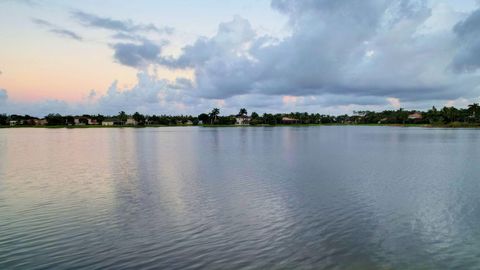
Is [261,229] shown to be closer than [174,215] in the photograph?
Yes

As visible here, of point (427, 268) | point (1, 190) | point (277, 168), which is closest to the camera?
point (427, 268)

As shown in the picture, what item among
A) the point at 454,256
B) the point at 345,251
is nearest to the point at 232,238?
the point at 345,251

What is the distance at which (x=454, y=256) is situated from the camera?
13344 mm

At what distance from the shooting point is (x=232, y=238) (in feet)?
50.2

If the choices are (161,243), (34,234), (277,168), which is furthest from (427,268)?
(277,168)

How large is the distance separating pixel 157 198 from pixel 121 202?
231 centimetres

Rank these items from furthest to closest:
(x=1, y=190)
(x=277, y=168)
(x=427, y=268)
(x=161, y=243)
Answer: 1. (x=277, y=168)
2. (x=1, y=190)
3. (x=161, y=243)
4. (x=427, y=268)

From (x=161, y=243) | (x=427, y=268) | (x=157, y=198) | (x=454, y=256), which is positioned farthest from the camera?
(x=157, y=198)

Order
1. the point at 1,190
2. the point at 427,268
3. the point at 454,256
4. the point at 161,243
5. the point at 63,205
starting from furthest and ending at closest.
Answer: the point at 1,190 → the point at 63,205 → the point at 161,243 → the point at 454,256 → the point at 427,268

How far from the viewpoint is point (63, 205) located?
69.9 feet

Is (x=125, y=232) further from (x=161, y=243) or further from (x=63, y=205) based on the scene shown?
(x=63, y=205)

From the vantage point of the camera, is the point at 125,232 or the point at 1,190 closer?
the point at 125,232

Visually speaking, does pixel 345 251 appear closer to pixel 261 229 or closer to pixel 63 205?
pixel 261 229

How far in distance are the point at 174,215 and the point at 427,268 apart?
12137 mm
